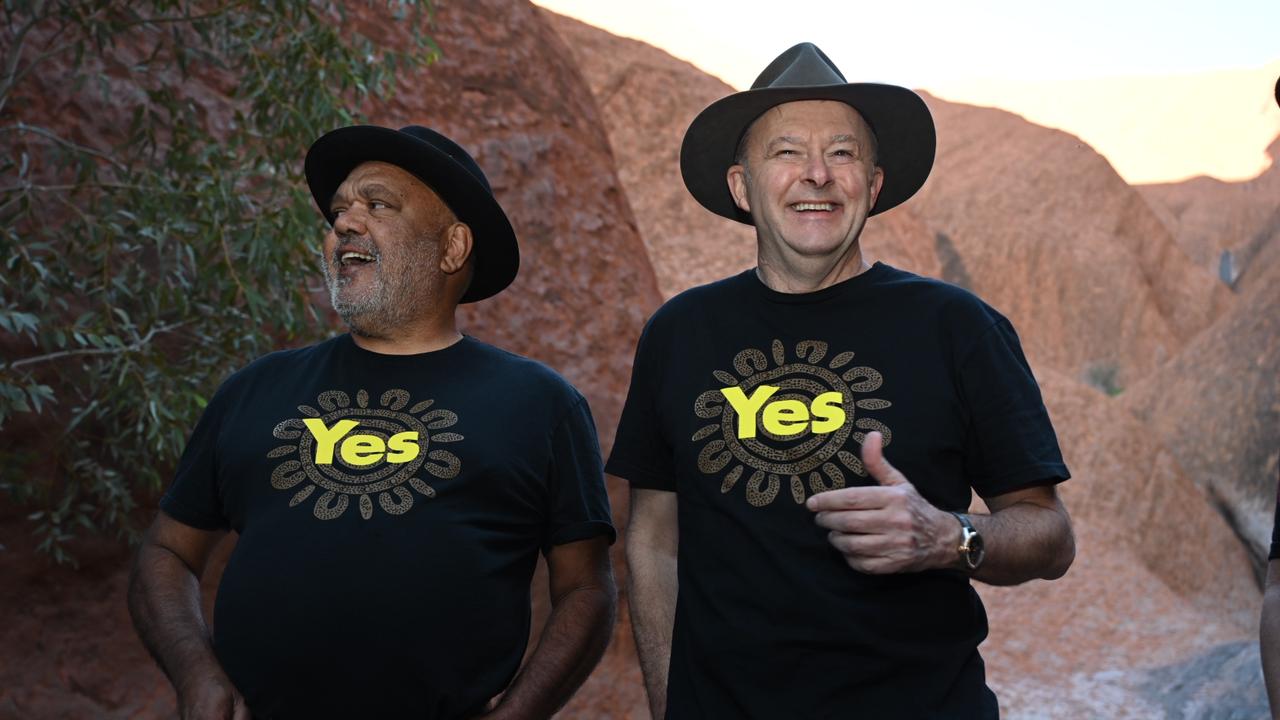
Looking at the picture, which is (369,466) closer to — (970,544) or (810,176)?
(810,176)

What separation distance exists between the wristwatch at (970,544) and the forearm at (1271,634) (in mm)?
627

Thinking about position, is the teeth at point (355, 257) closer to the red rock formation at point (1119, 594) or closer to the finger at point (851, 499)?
the finger at point (851, 499)

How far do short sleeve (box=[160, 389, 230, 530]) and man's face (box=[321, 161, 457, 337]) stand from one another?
0.41m

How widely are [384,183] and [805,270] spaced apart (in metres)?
1.07

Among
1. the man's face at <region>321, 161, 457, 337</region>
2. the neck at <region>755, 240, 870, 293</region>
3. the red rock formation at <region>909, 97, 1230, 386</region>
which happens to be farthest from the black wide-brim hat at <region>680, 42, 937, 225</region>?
the red rock formation at <region>909, 97, 1230, 386</region>

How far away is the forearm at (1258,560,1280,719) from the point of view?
240 cm

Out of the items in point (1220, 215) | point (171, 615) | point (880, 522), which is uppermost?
point (1220, 215)

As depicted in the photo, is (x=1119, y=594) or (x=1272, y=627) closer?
(x=1272, y=627)

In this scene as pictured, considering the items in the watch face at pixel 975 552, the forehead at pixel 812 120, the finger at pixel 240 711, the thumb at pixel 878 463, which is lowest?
the finger at pixel 240 711

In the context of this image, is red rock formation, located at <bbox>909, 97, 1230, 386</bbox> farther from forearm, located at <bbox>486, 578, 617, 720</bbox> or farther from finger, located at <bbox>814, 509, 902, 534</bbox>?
finger, located at <bbox>814, 509, 902, 534</bbox>

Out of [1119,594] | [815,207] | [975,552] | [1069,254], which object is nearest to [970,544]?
[975,552]

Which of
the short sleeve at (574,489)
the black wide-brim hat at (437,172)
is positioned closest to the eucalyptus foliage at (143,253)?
the black wide-brim hat at (437,172)

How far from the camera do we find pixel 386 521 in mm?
2521

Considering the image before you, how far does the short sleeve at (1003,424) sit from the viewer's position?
2354 mm
